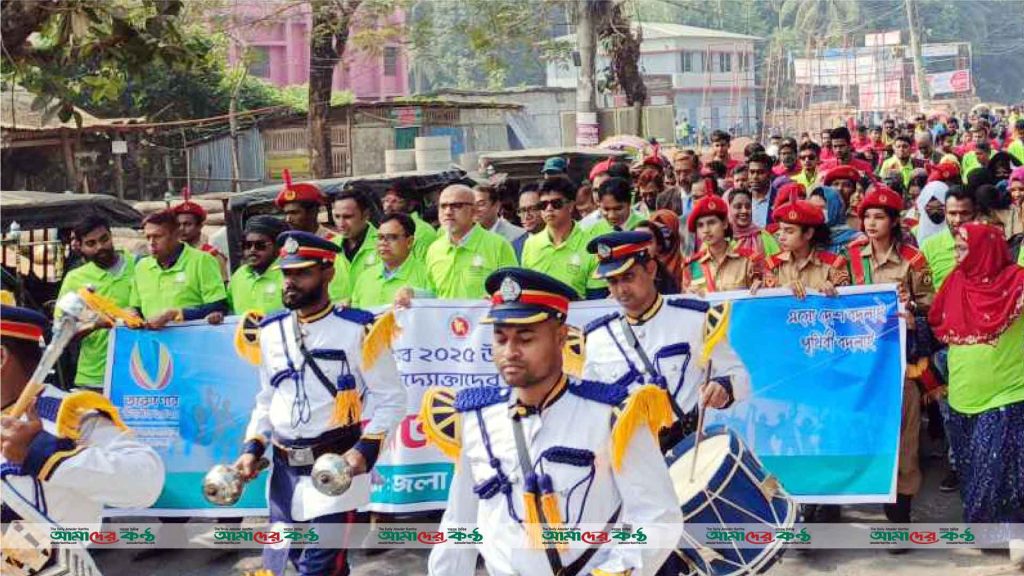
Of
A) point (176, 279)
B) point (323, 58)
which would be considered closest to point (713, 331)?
point (176, 279)

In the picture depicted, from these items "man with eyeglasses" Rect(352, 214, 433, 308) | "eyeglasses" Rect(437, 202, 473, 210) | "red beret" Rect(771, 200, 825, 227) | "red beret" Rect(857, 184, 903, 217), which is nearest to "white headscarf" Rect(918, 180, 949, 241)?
"red beret" Rect(857, 184, 903, 217)

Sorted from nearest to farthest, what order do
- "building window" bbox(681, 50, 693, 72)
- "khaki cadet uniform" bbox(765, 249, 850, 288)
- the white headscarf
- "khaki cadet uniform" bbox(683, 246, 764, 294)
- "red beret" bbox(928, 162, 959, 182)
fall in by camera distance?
"khaki cadet uniform" bbox(765, 249, 850, 288), "khaki cadet uniform" bbox(683, 246, 764, 294), the white headscarf, "red beret" bbox(928, 162, 959, 182), "building window" bbox(681, 50, 693, 72)

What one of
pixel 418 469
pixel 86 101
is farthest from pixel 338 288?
pixel 86 101

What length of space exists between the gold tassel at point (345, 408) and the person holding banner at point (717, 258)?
2995mm

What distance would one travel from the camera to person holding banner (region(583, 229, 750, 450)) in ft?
18.6

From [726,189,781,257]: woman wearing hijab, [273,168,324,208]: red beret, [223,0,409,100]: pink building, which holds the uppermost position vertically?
[223,0,409,100]: pink building

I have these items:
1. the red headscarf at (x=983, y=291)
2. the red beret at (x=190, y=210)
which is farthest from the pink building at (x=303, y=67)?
the red headscarf at (x=983, y=291)

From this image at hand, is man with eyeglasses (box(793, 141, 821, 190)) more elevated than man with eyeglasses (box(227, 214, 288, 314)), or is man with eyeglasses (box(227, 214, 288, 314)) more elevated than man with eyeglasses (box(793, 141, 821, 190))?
man with eyeglasses (box(793, 141, 821, 190))

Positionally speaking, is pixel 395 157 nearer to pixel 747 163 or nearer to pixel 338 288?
pixel 747 163

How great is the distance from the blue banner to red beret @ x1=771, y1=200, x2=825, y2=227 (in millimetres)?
3466

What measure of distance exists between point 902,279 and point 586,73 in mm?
16315

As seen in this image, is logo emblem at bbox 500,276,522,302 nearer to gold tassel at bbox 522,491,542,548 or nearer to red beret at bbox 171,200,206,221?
gold tassel at bbox 522,491,542,548

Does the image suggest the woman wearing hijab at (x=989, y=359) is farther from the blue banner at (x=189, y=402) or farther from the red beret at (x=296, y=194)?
the blue banner at (x=189, y=402)

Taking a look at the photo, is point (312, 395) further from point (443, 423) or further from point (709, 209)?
point (709, 209)
